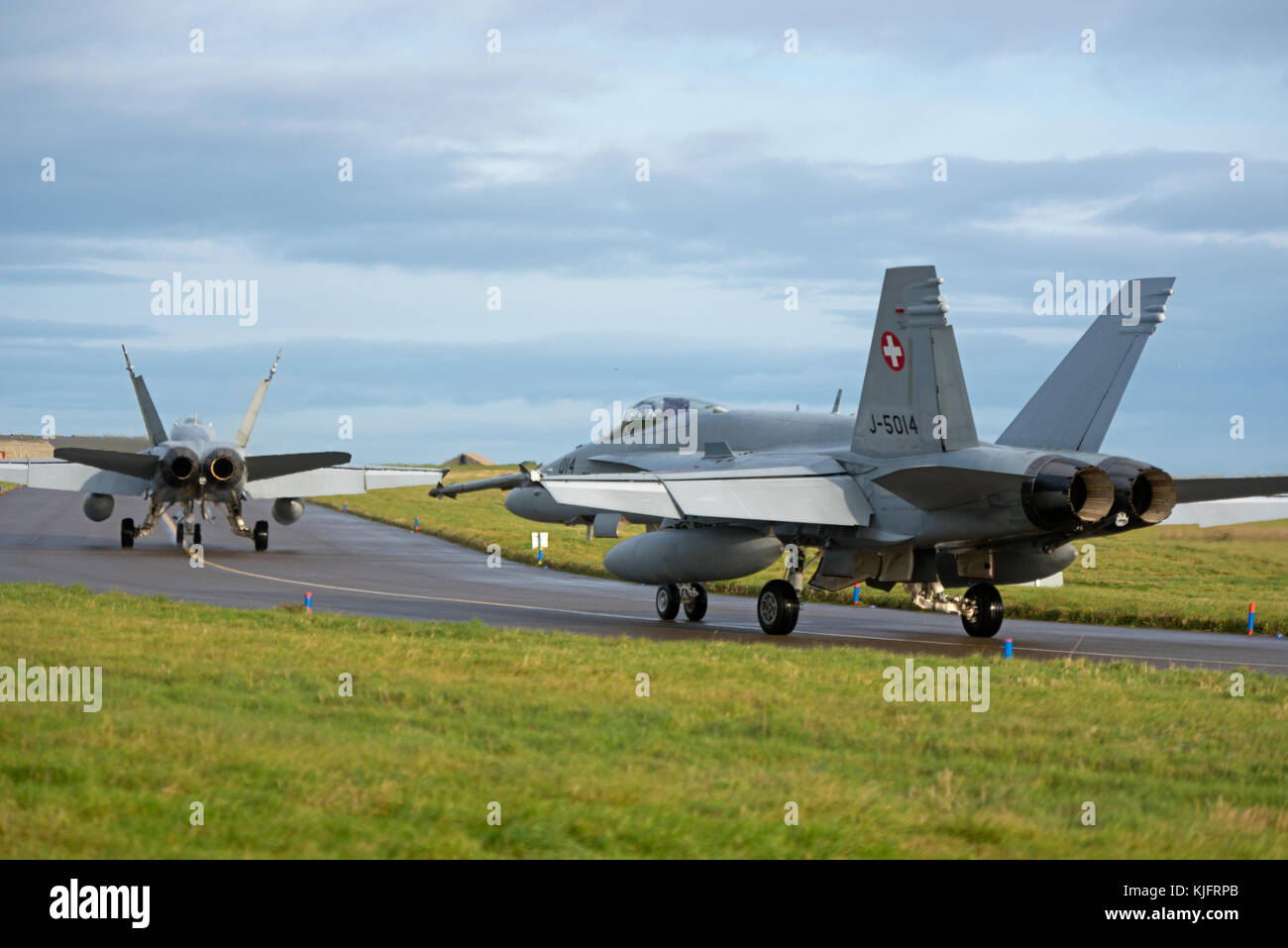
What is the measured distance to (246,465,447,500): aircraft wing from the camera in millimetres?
38844

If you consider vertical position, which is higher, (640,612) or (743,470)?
(743,470)

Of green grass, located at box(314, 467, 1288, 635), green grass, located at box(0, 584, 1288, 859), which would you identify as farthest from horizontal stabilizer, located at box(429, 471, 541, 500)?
green grass, located at box(0, 584, 1288, 859)

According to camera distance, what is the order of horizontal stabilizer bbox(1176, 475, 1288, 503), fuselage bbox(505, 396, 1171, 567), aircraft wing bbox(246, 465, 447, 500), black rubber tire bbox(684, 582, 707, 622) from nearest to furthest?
fuselage bbox(505, 396, 1171, 567) < horizontal stabilizer bbox(1176, 475, 1288, 503) < black rubber tire bbox(684, 582, 707, 622) < aircraft wing bbox(246, 465, 447, 500)

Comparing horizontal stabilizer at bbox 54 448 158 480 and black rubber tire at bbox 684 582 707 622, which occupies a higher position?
horizontal stabilizer at bbox 54 448 158 480

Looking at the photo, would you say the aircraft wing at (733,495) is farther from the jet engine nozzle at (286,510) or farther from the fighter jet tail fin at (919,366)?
the jet engine nozzle at (286,510)

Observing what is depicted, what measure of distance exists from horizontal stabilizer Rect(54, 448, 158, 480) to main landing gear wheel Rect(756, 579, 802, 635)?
21.1 metres

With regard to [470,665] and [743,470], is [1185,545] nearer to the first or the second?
[743,470]

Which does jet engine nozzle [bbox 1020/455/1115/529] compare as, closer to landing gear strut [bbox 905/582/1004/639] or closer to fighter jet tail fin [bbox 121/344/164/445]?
landing gear strut [bbox 905/582/1004/639]

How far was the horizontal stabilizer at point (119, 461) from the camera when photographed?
3272 centimetres

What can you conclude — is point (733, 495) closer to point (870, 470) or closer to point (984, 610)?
point (870, 470)

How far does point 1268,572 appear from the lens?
1299 inches

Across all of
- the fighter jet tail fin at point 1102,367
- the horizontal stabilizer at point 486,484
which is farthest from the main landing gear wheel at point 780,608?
the horizontal stabilizer at point 486,484
